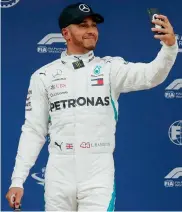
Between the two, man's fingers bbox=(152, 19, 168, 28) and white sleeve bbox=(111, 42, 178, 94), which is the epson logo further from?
man's fingers bbox=(152, 19, 168, 28)

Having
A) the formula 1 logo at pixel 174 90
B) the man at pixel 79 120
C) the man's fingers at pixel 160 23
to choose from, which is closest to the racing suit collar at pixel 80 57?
the man at pixel 79 120

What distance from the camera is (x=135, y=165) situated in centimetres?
470

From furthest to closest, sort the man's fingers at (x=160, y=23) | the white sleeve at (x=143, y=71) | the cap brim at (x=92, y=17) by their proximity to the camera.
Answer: the cap brim at (x=92, y=17)
the white sleeve at (x=143, y=71)
the man's fingers at (x=160, y=23)

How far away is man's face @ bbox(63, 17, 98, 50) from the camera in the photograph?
3.28 m

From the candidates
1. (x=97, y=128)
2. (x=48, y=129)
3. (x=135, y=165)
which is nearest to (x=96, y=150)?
(x=97, y=128)

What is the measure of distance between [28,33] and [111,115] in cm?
165

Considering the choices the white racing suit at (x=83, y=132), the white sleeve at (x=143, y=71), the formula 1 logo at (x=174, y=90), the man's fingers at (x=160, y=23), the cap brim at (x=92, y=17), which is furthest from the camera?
the formula 1 logo at (x=174, y=90)

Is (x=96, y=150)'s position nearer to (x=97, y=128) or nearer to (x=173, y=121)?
(x=97, y=128)

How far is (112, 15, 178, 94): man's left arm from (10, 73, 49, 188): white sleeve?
1.33 ft

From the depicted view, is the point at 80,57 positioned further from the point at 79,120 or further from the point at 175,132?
the point at 175,132

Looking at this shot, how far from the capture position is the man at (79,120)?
3.17 m

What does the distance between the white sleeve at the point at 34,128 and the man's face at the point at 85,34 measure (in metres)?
0.29

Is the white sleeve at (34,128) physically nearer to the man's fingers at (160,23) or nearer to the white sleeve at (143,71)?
the white sleeve at (143,71)

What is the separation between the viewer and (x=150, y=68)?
301 cm
